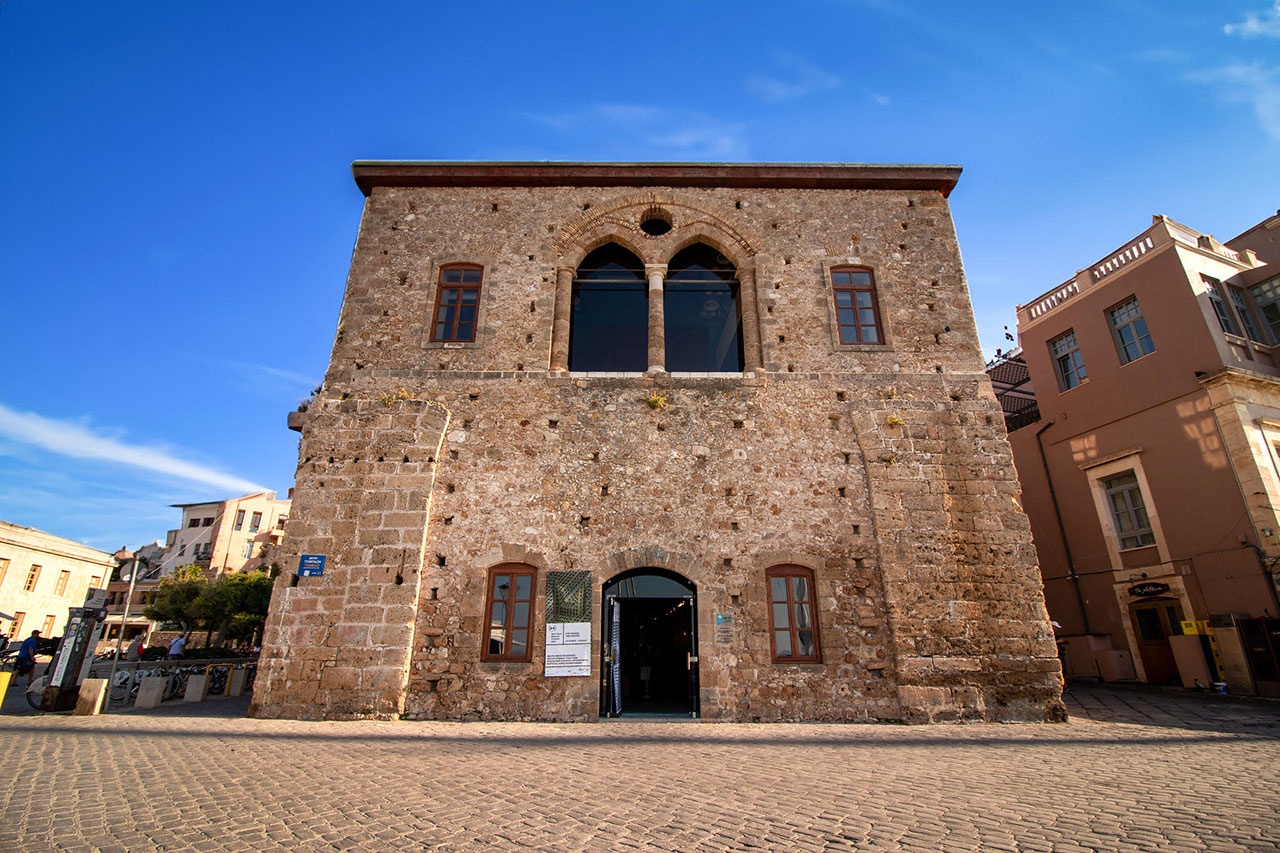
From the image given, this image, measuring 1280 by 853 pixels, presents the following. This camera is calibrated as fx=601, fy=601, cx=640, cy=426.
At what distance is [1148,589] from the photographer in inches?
537

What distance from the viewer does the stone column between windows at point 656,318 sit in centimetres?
1105

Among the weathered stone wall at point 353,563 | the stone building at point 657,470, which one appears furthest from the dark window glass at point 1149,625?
the weathered stone wall at point 353,563

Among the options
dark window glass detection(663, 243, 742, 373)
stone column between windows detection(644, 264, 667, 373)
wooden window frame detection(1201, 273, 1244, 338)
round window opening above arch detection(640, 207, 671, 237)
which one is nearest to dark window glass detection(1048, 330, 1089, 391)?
wooden window frame detection(1201, 273, 1244, 338)

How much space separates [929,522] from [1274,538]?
26.3 feet

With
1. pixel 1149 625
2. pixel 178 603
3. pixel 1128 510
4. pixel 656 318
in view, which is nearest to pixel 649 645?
pixel 656 318

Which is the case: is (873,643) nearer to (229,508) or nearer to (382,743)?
(382,743)

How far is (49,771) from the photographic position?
5328 mm

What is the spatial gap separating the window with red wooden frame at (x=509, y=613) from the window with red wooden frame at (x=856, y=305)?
715cm

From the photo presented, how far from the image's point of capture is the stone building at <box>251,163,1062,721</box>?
909 cm

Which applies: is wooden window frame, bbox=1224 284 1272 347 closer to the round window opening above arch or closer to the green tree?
the round window opening above arch

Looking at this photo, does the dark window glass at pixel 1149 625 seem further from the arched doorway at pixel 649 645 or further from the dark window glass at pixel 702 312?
the dark window glass at pixel 702 312

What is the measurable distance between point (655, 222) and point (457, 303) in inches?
170

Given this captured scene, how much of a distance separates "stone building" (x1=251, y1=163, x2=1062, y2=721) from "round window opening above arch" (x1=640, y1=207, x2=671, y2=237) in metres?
0.12

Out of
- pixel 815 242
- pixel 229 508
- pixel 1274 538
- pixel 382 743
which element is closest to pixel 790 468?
pixel 815 242
